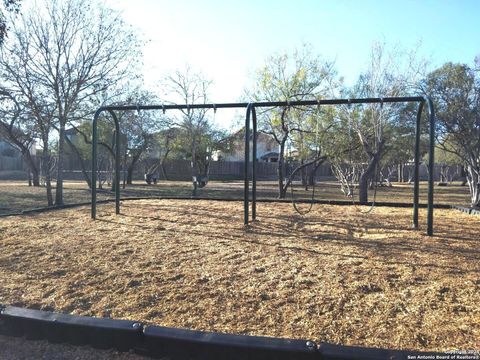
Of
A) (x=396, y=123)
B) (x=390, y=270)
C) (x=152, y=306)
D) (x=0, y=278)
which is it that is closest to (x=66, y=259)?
(x=0, y=278)

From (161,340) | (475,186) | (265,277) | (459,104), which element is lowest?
(161,340)

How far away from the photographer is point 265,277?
398cm

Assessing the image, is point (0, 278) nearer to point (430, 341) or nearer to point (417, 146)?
point (430, 341)

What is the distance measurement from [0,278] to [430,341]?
3.78m

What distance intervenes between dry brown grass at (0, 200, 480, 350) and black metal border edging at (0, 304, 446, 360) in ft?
0.83

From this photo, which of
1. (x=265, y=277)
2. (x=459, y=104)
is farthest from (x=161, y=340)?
(x=459, y=104)

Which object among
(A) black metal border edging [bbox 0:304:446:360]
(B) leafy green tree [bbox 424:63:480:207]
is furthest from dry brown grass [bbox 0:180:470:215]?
(A) black metal border edging [bbox 0:304:446:360]

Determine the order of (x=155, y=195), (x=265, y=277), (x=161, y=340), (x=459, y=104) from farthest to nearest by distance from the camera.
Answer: (x=155, y=195) → (x=459, y=104) → (x=265, y=277) → (x=161, y=340)

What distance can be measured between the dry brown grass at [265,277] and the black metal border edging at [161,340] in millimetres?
252

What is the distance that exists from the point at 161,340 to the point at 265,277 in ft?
4.86

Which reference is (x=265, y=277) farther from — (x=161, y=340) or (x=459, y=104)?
(x=459, y=104)

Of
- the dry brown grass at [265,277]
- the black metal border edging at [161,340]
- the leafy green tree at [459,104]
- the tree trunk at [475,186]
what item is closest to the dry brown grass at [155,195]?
the tree trunk at [475,186]

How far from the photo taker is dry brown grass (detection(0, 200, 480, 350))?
2.99 meters

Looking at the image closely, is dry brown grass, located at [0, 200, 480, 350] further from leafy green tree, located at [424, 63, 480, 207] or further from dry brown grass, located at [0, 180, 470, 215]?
leafy green tree, located at [424, 63, 480, 207]
